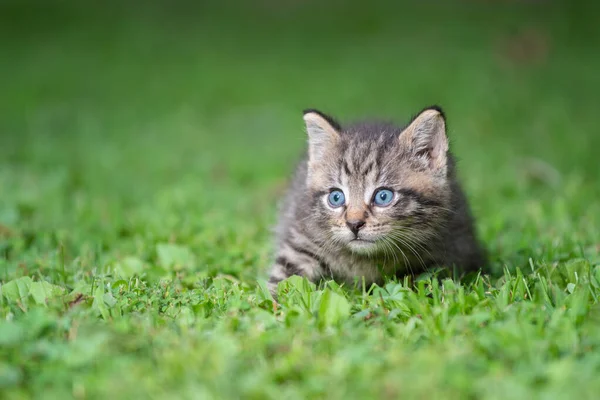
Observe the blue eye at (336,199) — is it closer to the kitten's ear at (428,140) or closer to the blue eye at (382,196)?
the blue eye at (382,196)

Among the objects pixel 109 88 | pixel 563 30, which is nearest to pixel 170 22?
pixel 109 88

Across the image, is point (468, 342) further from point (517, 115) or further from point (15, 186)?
point (517, 115)

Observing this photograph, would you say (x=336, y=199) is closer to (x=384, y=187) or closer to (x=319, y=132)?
(x=384, y=187)

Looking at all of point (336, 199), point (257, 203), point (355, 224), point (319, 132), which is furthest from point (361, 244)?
point (257, 203)

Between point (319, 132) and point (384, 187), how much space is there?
723 millimetres

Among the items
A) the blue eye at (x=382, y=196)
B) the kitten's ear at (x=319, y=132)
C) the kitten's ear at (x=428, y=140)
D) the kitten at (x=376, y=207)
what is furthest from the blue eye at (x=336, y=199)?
the kitten's ear at (x=428, y=140)

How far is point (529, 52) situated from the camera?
1331 cm

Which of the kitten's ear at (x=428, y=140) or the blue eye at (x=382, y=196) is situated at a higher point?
the kitten's ear at (x=428, y=140)

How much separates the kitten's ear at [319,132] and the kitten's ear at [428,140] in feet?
1.61

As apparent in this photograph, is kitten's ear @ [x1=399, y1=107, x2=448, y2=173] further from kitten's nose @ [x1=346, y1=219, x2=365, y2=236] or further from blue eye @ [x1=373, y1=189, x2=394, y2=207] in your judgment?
kitten's nose @ [x1=346, y1=219, x2=365, y2=236]

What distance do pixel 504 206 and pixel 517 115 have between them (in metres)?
3.57

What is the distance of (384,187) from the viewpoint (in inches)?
174

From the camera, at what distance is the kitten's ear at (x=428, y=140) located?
449 cm

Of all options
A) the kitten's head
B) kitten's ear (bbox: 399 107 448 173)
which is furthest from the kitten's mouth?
kitten's ear (bbox: 399 107 448 173)
